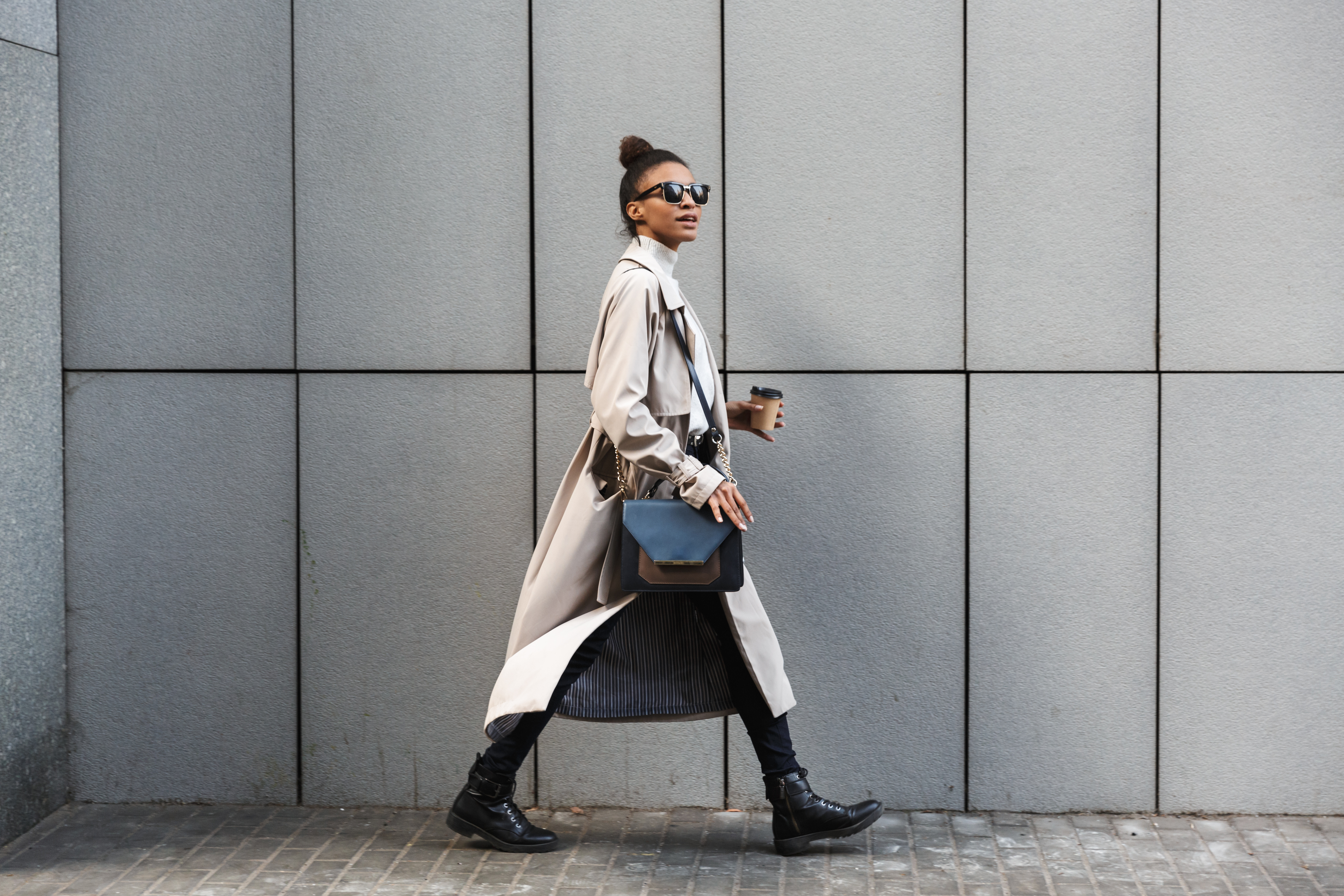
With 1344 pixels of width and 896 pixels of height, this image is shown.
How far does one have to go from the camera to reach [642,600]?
4059mm

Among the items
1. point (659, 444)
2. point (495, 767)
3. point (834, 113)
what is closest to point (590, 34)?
point (834, 113)

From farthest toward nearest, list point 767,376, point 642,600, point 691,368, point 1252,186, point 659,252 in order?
point 767,376 → point 1252,186 → point 642,600 → point 659,252 → point 691,368

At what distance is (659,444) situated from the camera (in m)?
3.54

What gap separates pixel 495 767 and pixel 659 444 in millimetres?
1203

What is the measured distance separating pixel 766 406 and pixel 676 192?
2.30 feet

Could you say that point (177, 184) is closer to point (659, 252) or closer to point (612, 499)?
point (659, 252)

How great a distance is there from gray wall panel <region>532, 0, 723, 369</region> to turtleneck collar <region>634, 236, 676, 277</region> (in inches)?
22.2

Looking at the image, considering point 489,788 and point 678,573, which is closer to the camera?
point 678,573

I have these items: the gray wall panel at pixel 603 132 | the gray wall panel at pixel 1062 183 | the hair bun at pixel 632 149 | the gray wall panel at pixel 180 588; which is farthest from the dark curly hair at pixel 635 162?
the gray wall panel at pixel 180 588

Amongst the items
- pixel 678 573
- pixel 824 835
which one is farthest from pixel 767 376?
pixel 824 835

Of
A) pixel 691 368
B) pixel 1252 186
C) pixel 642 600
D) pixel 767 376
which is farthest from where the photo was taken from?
pixel 767 376

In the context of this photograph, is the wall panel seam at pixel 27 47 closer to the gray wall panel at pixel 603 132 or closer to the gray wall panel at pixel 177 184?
the gray wall panel at pixel 177 184

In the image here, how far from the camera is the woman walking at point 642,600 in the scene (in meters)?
3.65

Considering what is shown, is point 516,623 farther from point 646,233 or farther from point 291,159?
point 291,159
